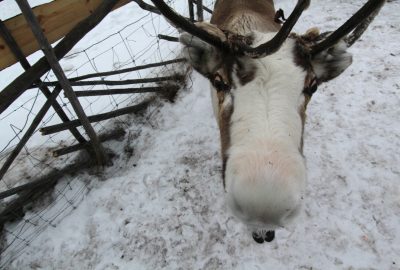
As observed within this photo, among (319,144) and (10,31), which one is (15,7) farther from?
(319,144)

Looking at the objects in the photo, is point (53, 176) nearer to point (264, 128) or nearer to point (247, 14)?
point (247, 14)

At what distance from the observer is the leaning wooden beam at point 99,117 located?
4.26 meters

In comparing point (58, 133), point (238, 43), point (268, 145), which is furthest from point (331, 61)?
point (58, 133)

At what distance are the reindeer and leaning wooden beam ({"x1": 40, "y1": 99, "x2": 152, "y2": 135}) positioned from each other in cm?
242

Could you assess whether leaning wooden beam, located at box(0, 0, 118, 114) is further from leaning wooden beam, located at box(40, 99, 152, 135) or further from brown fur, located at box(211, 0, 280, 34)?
brown fur, located at box(211, 0, 280, 34)

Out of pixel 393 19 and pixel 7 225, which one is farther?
pixel 393 19

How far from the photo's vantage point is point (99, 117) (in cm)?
498

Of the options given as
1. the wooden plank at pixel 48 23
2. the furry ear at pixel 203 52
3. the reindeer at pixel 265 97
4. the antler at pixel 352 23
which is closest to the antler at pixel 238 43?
the reindeer at pixel 265 97

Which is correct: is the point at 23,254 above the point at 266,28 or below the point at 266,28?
below

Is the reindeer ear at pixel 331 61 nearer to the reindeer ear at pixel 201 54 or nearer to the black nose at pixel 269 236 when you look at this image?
the reindeer ear at pixel 201 54

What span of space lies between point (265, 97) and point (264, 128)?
0.95 ft

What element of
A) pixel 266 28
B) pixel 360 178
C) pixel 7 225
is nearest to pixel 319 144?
pixel 360 178

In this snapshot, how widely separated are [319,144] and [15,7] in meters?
4.67

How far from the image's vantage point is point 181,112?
19.0ft
